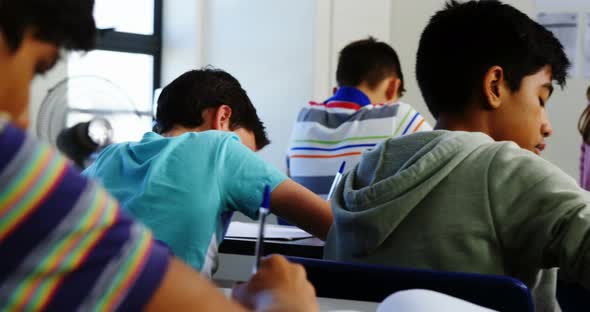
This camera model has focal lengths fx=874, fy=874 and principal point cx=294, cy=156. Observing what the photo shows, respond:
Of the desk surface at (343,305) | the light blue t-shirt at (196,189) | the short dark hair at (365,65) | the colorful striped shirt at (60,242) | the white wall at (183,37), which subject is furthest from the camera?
the white wall at (183,37)

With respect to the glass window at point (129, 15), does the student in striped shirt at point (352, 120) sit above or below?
below

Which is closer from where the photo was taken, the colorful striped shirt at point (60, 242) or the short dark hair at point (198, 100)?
the colorful striped shirt at point (60, 242)

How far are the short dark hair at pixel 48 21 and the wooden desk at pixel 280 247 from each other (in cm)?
143

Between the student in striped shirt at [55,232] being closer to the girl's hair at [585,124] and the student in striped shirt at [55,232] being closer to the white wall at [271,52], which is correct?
the girl's hair at [585,124]

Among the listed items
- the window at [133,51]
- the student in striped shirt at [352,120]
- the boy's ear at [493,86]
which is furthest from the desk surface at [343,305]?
the window at [133,51]

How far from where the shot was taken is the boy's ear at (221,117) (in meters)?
2.05

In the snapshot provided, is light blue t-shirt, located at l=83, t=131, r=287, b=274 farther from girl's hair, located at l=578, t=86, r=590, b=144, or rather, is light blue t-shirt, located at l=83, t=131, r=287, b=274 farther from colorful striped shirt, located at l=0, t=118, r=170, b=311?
girl's hair, located at l=578, t=86, r=590, b=144

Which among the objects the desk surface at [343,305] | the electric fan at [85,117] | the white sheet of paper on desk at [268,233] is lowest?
the white sheet of paper on desk at [268,233]

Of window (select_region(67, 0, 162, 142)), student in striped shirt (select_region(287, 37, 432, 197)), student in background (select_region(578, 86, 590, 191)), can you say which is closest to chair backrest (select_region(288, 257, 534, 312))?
student in striped shirt (select_region(287, 37, 432, 197))

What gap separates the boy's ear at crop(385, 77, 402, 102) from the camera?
141 inches

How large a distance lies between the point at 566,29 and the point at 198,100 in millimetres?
3026

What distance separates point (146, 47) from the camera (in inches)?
187

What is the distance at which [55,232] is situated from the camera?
490mm

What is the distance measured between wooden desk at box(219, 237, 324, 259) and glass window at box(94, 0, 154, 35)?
2561 mm
